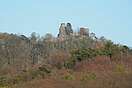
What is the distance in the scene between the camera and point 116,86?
38.3ft

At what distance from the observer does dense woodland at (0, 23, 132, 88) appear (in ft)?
44.6

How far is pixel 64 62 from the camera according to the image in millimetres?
25656

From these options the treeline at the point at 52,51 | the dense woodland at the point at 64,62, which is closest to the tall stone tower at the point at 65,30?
the dense woodland at the point at 64,62

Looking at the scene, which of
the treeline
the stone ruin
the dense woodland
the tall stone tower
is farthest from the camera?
the tall stone tower

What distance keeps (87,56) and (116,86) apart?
1439cm

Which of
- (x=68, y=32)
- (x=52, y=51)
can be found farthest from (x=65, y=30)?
(x=52, y=51)

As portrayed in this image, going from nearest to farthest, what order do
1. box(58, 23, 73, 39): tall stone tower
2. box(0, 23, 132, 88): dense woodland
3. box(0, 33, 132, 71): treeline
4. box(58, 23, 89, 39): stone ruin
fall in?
box(0, 23, 132, 88): dense woodland → box(0, 33, 132, 71): treeline → box(58, 23, 89, 39): stone ruin → box(58, 23, 73, 39): tall stone tower

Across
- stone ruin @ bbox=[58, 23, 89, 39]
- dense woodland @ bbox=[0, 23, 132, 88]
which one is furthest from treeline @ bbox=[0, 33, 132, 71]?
stone ruin @ bbox=[58, 23, 89, 39]

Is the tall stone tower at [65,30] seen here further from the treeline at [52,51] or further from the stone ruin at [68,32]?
the treeline at [52,51]

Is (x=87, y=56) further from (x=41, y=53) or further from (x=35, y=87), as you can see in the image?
(x=41, y=53)

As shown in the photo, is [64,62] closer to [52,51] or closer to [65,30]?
[52,51]

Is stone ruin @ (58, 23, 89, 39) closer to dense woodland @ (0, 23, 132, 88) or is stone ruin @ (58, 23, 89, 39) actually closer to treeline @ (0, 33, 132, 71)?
dense woodland @ (0, 23, 132, 88)

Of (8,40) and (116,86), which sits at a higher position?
(8,40)

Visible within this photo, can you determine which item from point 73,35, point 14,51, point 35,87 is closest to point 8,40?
point 14,51
